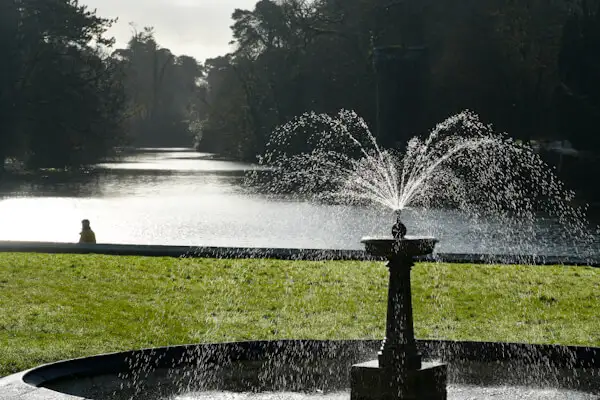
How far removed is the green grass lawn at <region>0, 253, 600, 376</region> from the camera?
1295 centimetres

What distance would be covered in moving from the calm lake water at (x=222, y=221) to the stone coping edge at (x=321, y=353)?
711 inches

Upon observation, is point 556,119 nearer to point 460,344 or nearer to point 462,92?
point 462,92

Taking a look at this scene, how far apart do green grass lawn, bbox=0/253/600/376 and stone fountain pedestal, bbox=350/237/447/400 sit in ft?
14.2

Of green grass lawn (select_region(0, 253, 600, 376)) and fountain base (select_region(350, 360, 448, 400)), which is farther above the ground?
fountain base (select_region(350, 360, 448, 400))

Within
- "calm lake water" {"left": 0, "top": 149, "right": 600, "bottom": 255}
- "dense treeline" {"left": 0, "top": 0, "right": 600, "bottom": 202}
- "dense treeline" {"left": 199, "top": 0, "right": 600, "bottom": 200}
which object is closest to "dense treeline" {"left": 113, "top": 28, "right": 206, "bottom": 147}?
"dense treeline" {"left": 0, "top": 0, "right": 600, "bottom": 202}

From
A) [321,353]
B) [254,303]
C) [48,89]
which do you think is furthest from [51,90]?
[321,353]

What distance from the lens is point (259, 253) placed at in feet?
66.9

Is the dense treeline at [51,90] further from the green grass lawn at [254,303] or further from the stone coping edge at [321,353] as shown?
the stone coping edge at [321,353]

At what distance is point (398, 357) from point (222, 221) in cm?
3341

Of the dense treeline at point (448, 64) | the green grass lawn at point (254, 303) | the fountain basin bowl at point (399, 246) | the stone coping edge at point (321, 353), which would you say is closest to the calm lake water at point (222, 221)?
the dense treeline at point (448, 64)

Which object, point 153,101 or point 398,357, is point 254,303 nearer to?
point 398,357

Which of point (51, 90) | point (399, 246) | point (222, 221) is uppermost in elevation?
point (51, 90)

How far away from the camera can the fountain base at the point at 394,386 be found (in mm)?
8180

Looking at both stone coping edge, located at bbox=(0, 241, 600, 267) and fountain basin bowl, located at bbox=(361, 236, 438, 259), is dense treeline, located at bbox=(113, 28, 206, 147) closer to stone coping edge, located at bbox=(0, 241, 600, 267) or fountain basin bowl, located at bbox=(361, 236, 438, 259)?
stone coping edge, located at bbox=(0, 241, 600, 267)
